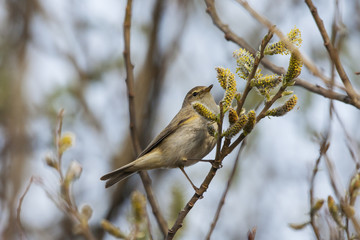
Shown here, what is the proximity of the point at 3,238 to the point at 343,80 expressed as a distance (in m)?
3.01

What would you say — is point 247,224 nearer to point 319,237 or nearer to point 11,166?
point 11,166

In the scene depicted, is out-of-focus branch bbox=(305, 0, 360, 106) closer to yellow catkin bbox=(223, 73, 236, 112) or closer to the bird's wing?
yellow catkin bbox=(223, 73, 236, 112)

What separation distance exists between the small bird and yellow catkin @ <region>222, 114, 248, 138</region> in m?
2.19

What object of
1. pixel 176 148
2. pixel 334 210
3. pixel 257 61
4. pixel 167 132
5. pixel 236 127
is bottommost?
pixel 334 210

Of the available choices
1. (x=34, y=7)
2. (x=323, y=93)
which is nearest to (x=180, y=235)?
(x=323, y=93)

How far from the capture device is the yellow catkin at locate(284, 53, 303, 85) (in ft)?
7.43

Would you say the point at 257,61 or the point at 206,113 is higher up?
the point at 257,61

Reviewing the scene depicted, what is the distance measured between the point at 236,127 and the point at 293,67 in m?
0.44

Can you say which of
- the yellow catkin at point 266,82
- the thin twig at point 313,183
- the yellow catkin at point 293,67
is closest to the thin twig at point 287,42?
the yellow catkin at point 293,67

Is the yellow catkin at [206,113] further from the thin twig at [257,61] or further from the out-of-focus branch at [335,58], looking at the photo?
the out-of-focus branch at [335,58]

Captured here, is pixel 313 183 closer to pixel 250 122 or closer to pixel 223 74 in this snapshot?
pixel 250 122

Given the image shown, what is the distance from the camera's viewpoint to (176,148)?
5055mm

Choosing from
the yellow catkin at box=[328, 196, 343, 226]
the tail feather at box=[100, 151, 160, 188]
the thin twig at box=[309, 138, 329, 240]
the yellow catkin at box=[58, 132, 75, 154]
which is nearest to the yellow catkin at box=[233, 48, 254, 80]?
the thin twig at box=[309, 138, 329, 240]

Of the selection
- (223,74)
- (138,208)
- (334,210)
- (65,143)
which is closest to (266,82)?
(223,74)
